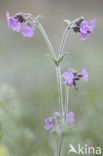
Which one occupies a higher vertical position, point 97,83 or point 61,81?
point 97,83

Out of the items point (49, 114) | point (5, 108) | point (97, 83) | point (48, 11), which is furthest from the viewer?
point (48, 11)

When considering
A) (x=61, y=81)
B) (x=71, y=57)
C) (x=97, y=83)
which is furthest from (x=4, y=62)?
(x=61, y=81)

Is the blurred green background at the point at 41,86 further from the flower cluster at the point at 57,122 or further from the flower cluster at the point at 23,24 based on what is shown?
the flower cluster at the point at 23,24

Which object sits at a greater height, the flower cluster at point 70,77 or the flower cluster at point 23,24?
the flower cluster at point 23,24

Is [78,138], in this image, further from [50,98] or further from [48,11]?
[48,11]

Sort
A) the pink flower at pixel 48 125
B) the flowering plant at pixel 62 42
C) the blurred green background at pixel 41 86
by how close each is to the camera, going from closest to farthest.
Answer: the flowering plant at pixel 62 42
the pink flower at pixel 48 125
the blurred green background at pixel 41 86

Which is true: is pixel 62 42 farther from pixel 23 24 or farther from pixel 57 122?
pixel 57 122

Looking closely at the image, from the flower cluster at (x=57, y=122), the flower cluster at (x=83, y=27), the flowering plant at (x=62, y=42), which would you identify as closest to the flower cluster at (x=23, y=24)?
the flowering plant at (x=62, y=42)

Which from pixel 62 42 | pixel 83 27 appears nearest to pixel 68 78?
pixel 62 42

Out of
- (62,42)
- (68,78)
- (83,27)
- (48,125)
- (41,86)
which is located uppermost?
(41,86)
